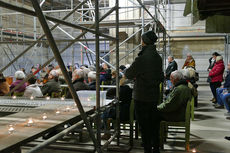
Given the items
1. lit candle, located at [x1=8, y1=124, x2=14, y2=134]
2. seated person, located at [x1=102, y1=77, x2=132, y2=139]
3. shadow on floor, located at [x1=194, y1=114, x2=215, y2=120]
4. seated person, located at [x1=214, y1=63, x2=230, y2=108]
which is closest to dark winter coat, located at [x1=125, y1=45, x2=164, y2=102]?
seated person, located at [x1=102, y1=77, x2=132, y2=139]

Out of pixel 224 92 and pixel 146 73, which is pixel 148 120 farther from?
pixel 224 92

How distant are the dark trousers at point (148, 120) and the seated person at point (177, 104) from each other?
20.8 inches

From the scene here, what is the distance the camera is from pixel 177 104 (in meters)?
4.24

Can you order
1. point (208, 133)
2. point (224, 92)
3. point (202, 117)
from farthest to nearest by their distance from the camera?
1. point (224, 92)
2. point (202, 117)
3. point (208, 133)

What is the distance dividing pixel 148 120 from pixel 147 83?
0.54m

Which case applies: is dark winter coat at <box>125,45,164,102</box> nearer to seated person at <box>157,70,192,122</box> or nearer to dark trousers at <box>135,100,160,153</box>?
dark trousers at <box>135,100,160,153</box>

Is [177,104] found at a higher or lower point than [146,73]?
lower

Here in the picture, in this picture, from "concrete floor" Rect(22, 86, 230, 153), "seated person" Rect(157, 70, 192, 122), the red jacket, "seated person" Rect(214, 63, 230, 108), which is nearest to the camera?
"seated person" Rect(157, 70, 192, 122)

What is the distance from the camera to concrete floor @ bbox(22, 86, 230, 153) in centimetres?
440

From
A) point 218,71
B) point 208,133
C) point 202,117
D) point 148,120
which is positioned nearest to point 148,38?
point 148,120

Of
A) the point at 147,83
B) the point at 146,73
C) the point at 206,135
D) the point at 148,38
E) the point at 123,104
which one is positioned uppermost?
the point at 148,38

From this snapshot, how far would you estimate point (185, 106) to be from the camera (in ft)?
14.1

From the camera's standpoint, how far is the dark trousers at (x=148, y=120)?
370 centimetres

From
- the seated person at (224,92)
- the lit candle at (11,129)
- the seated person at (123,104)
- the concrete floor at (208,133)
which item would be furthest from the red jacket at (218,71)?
the lit candle at (11,129)
